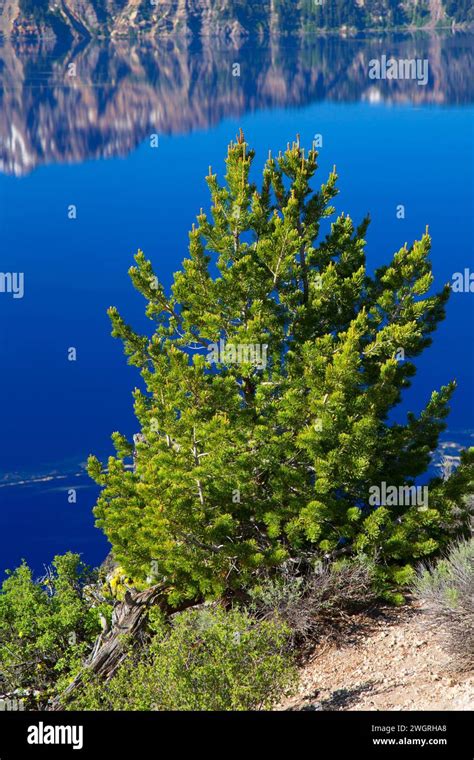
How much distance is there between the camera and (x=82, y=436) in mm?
86500

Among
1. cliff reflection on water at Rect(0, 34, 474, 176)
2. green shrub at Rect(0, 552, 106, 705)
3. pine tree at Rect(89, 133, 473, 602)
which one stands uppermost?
cliff reflection on water at Rect(0, 34, 474, 176)

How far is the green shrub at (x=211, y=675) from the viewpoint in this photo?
12523 mm

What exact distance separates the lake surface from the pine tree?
174ft

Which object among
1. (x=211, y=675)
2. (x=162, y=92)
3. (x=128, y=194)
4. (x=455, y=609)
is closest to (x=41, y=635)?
(x=211, y=675)

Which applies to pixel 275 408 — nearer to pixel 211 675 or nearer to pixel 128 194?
pixel 211 675

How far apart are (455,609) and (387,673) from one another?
165 cm

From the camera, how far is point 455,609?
13.1 metres

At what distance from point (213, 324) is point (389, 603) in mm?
5363

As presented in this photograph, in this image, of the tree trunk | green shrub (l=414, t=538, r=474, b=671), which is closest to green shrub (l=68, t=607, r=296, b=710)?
green shrub (l=414, t=538, r=474, b=671)

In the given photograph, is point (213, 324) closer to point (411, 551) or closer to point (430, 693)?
point (411, 551)

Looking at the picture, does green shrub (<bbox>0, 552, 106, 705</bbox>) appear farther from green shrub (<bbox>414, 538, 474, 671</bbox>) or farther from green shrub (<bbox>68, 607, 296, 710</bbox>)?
green shrub (<bbox>414, 538, 474, 671</bbox>)

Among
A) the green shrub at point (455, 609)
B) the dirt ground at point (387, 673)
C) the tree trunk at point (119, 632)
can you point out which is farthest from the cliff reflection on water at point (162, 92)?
the green shrub at point (455, 609)

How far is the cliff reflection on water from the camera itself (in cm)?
15462

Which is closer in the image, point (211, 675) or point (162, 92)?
point (211, 675)
